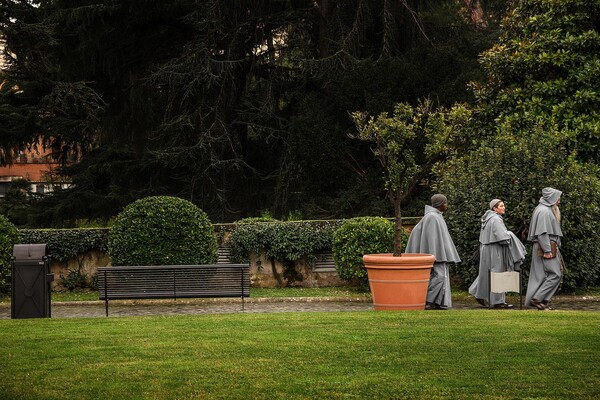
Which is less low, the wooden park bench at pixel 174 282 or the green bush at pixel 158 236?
the green bush at pixel 158 236

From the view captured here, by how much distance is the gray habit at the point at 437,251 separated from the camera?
17250 mm

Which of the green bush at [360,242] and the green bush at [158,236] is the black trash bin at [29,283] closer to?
the green bush at [158,236]

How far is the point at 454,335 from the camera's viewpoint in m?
12.6

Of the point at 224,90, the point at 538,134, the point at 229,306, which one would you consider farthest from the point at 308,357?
the point at 224,90

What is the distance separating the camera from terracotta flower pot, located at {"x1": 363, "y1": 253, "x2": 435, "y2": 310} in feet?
53.9

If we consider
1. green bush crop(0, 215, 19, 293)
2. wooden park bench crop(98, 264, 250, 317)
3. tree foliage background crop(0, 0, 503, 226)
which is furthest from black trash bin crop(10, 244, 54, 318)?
tree foliage background crop(0, 0, 503, 226)

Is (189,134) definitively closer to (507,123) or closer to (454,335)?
(507,123)

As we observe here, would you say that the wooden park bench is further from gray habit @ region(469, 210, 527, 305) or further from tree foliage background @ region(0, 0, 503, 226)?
tree foliage background @ region(0, 0, 503, 226)

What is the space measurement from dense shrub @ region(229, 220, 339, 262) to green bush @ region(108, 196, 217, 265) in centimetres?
169

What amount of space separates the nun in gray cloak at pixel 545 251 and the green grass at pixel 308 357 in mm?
2480

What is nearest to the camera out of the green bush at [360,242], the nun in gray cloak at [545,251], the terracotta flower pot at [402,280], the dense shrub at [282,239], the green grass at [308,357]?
the green grass at [308,357]

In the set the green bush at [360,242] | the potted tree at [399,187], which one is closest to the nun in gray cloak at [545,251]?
the potted tree at [399,187]

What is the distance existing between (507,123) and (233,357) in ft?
39.7

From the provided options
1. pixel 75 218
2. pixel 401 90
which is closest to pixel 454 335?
pixel 401 90
